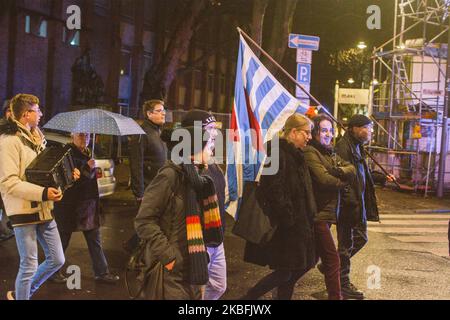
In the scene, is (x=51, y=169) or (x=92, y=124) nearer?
(x=51, y=169)

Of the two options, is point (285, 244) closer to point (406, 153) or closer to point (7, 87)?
point (406, 153)

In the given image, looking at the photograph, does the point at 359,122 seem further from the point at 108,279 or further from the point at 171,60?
the point at 171,60

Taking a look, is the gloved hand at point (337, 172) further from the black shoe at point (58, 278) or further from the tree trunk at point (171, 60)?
the tree trunk at point (171, 60)

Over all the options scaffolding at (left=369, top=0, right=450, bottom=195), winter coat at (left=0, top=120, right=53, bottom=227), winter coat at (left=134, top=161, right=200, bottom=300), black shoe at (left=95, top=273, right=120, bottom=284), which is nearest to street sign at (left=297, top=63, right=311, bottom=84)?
scaffolding at (left=369, top=0, right=450, bottom=195)

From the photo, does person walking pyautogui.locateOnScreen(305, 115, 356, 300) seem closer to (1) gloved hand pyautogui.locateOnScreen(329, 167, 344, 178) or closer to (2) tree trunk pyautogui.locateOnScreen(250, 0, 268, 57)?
(1) gloved hand pyautogui.locateOnScreen(329, 167, 344, 178)

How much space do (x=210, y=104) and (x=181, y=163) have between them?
32829 mm

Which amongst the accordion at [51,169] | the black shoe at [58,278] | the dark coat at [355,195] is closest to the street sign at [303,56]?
the dark coat at [355,195]

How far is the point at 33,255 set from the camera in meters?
4.70

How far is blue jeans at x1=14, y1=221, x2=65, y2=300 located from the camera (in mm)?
4672

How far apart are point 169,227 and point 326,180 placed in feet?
6.60

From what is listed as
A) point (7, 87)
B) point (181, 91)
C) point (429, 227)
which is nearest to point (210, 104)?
point (181, 91)

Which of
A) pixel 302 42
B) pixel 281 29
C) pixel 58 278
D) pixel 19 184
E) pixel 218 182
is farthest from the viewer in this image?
pixel 281 29

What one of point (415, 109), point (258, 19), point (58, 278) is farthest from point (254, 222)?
point (415, 109)

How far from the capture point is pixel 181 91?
33.4 metres
